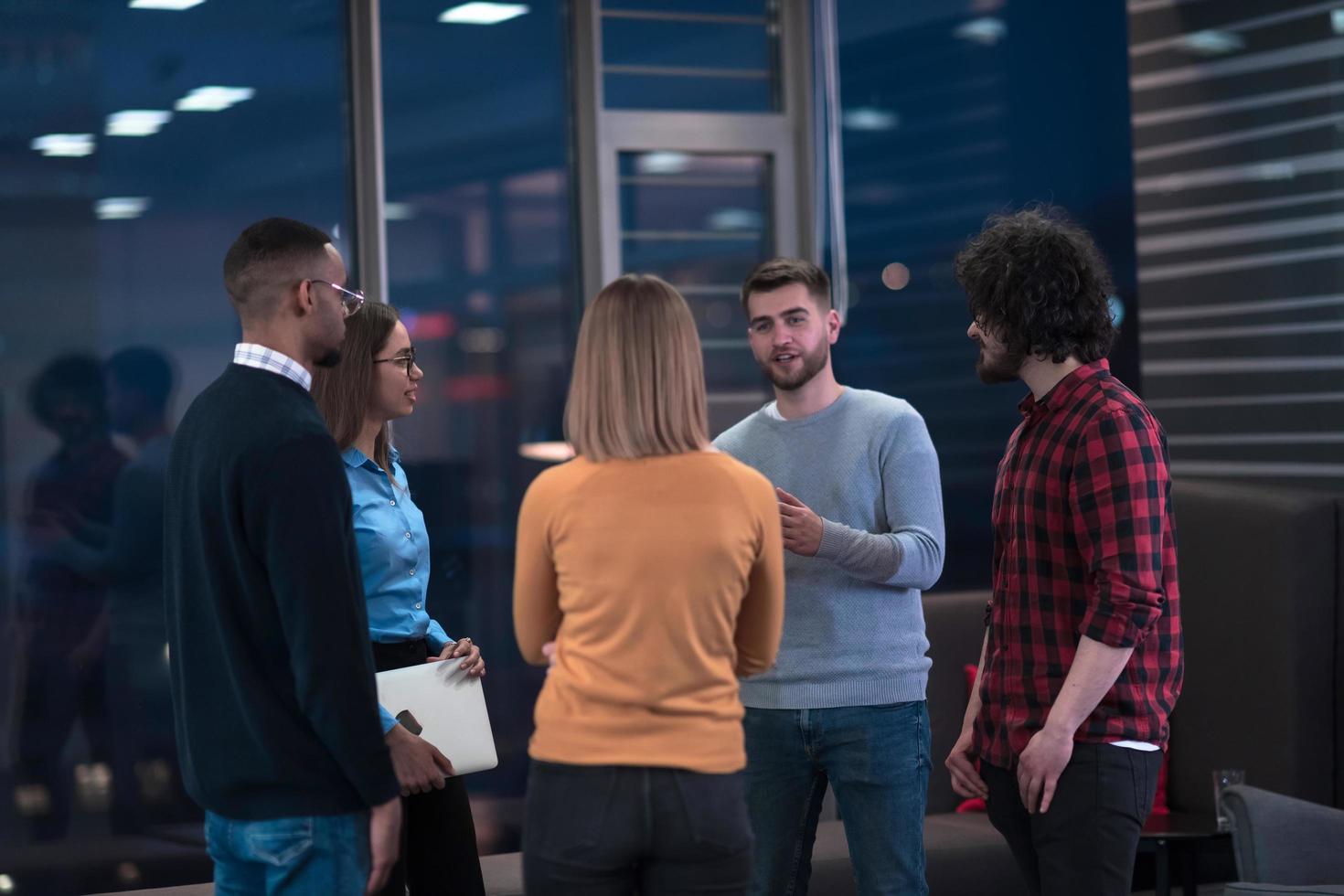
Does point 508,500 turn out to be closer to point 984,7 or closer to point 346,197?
point 346,197

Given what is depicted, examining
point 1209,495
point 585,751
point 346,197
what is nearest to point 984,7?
point 1209,495

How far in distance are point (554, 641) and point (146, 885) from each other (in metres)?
2.54

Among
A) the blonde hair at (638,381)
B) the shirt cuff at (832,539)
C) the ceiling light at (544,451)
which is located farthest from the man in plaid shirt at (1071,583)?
the ceiling light at (544,451)

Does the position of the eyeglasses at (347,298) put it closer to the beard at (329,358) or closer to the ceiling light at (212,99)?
the beard at (329,358)

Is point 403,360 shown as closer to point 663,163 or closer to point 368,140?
point 368,140

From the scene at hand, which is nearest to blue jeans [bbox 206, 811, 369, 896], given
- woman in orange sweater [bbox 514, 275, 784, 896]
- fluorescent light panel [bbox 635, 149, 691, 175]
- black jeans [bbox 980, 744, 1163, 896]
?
woman in orange sweater [bbox 514, 275, 784, 896]

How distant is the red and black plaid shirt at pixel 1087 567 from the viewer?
7.16 ft

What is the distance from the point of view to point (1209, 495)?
13.9 feet

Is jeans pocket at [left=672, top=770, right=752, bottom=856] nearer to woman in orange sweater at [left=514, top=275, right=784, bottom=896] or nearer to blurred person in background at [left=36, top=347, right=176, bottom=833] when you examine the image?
woman in orange sweater at [left=514, top=275, right=784, bottom=896]

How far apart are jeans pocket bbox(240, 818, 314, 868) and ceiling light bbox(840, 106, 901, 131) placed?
11.8 ft

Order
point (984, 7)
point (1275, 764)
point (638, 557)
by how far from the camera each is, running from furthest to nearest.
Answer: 1. point (984, 7)
2. point (1275, 764)
3. point (638, 557)

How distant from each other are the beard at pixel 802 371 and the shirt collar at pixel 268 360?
3.47ft

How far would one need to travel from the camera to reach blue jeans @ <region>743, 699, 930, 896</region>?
2.74 meters

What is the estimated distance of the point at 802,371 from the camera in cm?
289
